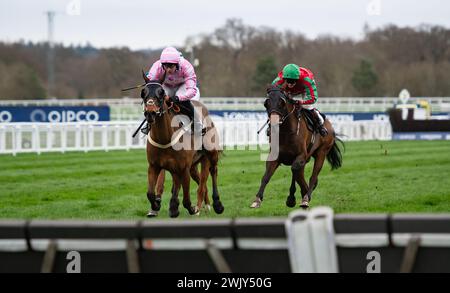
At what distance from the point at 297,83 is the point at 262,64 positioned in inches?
2139

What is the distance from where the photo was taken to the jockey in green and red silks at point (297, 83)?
11.0m

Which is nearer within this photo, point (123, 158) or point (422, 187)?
point (422, 187)

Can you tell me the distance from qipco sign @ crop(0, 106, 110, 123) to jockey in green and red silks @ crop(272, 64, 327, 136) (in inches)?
630

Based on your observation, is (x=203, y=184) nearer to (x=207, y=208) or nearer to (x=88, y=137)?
(x=207, y=208)

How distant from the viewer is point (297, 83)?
11289 millimetres

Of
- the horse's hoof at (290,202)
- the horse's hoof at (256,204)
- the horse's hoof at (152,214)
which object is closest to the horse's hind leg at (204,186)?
the horse's hoof at (256,204)

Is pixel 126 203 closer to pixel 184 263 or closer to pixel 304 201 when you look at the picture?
pixel 304 201

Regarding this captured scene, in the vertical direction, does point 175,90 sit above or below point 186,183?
above

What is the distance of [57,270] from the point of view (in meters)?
4.88

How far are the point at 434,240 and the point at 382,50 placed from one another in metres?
72.2

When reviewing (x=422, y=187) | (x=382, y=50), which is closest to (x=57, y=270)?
(x=422, y=187)

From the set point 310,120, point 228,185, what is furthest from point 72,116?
point 310,120

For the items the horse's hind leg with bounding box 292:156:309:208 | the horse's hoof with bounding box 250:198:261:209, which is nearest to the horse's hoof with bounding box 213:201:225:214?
the horse's hoof with bounding box 250:198:261:209
